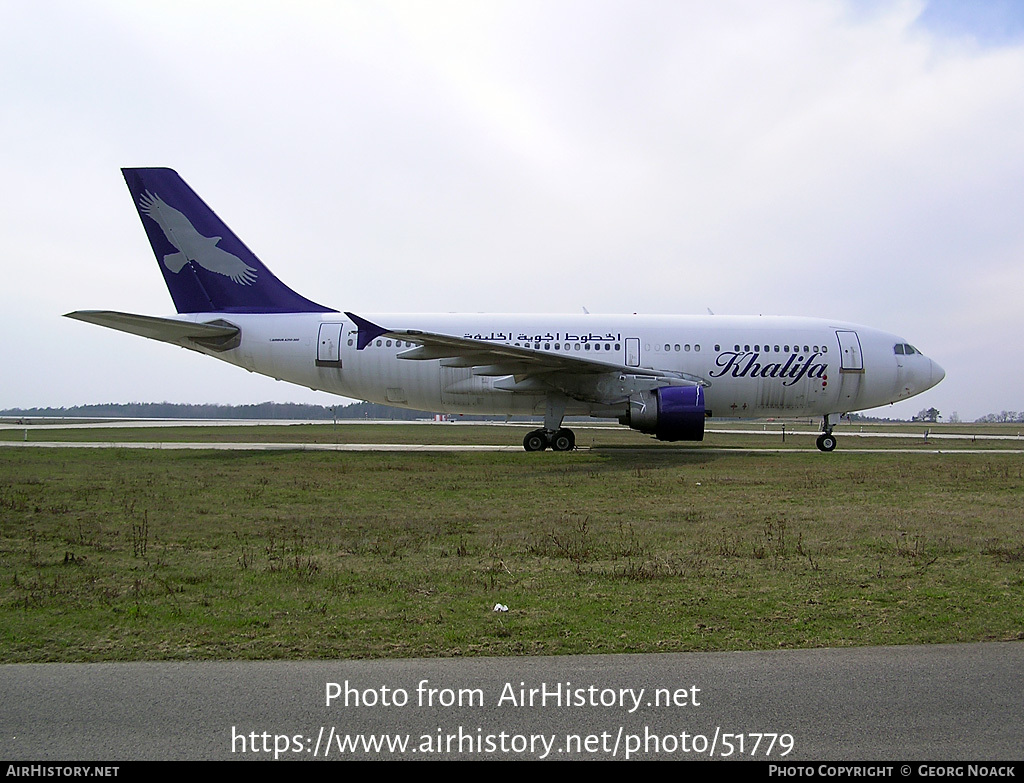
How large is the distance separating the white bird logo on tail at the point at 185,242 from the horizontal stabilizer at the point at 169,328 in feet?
6.12

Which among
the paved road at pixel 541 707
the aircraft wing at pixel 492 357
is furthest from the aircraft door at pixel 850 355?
the paved road at pixel 541 707

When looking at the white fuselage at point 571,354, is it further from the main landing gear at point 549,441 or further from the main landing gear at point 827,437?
the main landing gear at point 827,437

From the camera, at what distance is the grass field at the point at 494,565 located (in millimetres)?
5227

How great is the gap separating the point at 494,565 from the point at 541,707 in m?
3.56

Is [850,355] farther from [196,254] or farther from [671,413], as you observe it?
[196,254]

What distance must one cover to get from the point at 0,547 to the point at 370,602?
5409 millimetres

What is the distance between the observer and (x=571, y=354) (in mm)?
22922

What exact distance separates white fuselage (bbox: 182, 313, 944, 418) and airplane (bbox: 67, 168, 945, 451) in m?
0.04

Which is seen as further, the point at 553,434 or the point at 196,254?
the point at 196,254

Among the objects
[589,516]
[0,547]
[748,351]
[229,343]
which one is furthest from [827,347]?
[0,547]

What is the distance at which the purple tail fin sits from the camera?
2275 cm

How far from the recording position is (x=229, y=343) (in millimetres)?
23328

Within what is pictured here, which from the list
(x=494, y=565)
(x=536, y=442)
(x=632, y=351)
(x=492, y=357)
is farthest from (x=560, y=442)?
(x=494, y=565)
